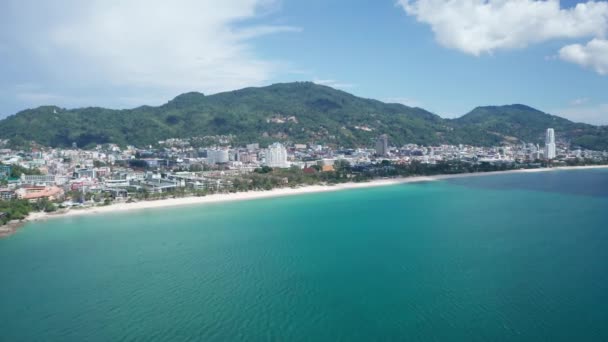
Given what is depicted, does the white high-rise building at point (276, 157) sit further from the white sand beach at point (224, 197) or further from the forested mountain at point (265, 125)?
the forested mountain at point (265, 125)

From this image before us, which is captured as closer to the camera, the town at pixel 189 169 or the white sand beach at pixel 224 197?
the white sand beach at pixel 224 197

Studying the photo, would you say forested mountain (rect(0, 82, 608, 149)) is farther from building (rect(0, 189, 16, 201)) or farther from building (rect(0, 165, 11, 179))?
building (rect(0, 189, 16, 201))

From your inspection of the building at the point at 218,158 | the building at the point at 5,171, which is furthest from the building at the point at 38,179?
the building at the point at 218,158

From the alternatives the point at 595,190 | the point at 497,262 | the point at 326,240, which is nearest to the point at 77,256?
the point at 326,240

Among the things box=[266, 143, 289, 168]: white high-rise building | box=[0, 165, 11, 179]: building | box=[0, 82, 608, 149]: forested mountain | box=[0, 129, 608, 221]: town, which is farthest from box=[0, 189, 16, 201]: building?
box=[0, 82, 608, 149]: forested mountain

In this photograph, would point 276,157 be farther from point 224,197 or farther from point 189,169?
point 224,197

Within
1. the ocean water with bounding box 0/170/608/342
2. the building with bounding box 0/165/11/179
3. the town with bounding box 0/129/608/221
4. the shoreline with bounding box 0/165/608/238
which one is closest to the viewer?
the ocean water with bounding box 0/170/608/342
